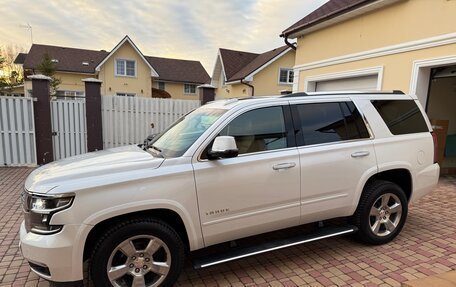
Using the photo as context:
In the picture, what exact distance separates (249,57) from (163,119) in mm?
21053

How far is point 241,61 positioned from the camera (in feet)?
93.9

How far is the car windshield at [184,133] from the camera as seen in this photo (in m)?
3.09

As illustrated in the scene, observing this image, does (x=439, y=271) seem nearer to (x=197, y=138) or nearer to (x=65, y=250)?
(x=197, y=138)

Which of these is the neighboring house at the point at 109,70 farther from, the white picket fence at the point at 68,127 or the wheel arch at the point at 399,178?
the wheel arch at the point at 399,178

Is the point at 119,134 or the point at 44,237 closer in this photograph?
the point at 44,237

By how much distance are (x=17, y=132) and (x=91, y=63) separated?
934 inches

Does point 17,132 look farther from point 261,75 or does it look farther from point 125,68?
point 125,68

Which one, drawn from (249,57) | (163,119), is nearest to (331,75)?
(163,119)

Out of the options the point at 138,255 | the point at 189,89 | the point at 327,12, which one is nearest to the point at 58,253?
the point at 138,255

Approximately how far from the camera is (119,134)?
970cm

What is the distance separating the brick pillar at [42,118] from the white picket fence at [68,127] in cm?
18

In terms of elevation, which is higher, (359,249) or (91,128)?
(91,128)

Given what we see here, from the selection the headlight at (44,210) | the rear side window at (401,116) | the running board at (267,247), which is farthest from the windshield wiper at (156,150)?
the rear side window at (401,116)

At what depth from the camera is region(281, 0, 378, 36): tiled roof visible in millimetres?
8182
